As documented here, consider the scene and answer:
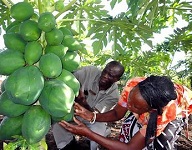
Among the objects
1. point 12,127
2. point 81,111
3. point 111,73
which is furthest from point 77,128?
point 111,73

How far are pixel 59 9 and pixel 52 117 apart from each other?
605mm

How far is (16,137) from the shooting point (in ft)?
4.73

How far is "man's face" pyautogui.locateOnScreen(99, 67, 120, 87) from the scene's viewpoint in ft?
10.9

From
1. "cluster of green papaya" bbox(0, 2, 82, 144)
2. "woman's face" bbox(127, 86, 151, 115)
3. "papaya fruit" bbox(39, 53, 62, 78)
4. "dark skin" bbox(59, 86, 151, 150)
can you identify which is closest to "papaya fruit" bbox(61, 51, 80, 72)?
"cluster of green papaya" bbox(0, 2, 82, 144)

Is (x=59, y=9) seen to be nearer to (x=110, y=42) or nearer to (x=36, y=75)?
(x=36, y=75)

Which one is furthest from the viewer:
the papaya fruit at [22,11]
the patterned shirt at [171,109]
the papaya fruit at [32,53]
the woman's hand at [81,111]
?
the patterned shirt at [171,109]

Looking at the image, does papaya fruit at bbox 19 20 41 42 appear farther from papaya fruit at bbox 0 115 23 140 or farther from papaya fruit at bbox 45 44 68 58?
papaya fruit at bbox 0 115 23 140

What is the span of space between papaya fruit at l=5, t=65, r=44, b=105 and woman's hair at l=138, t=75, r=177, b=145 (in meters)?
0.95

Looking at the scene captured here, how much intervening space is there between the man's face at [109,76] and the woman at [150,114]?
0.52m

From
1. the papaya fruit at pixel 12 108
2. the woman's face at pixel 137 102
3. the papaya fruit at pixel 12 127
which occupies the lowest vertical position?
the woman's face at pixel 137 102

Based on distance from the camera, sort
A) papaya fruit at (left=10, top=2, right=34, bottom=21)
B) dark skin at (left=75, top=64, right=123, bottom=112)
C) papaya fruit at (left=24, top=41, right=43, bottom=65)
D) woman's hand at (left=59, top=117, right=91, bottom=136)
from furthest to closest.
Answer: dark skin at (left=75, top=64, right=123, bottom=112)
woman's hand at (left=59, top=117, right=91, bottom=136)
papaya fruit at (left=10, top=2, right=34, bottom=21)
papaya fruit at (left=24, top=41, right=43, bottom=65)

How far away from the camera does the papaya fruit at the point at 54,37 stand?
147 centimetres

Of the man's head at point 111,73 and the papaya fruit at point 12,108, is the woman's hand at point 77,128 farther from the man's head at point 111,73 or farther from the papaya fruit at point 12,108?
the man's head at point 111,73

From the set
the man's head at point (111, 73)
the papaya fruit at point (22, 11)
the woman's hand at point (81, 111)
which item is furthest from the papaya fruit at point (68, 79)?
the man's head at point (111, 73)
